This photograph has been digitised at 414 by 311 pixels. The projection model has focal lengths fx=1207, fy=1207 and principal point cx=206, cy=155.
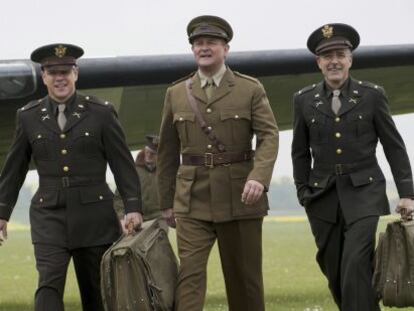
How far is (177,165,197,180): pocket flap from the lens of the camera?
7.32m

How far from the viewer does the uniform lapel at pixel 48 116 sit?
288 inches

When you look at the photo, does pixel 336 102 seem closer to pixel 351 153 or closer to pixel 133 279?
pixel 351 153

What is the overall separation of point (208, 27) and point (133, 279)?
1.57 m

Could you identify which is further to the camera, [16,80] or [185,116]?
[16,80]

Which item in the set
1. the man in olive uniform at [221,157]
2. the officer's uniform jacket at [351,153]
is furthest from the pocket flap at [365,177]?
the man in olive uniform at [221,157]

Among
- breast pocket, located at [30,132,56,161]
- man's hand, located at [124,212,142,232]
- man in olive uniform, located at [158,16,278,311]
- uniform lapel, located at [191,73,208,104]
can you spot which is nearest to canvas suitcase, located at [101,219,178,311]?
man's hand, located at [124,212,142,232]

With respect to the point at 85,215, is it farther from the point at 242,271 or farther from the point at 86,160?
the point at 242,271

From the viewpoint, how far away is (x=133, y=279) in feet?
23.0

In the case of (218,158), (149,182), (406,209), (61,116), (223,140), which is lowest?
(406,209)

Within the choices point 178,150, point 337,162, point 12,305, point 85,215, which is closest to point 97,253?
point 85,215

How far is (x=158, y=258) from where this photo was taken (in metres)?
7.22

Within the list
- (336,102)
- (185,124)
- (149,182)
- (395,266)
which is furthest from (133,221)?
(149,182)

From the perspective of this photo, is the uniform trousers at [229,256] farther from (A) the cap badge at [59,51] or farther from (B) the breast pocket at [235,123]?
(A) the cap badge at [59,51]

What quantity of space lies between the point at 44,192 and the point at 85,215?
29 centimetres
